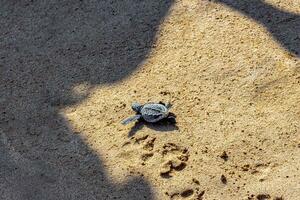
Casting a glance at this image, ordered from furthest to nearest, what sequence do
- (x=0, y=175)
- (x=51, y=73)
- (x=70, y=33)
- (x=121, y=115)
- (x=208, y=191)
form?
(x=70, y=33) < (x=51, y=73) < (x=121, y=115) < (x=0, y=175) < (x=208, y=191)

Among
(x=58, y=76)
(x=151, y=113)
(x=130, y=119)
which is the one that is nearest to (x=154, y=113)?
(x=151, y=113)

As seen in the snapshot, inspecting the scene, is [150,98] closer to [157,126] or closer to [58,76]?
[157,126]

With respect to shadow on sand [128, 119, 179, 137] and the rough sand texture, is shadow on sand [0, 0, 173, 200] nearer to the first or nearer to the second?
the rough sand texture

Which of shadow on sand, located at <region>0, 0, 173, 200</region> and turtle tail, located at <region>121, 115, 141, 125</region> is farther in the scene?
turtle tail, located at <region>121, 115, 141, 125</region>

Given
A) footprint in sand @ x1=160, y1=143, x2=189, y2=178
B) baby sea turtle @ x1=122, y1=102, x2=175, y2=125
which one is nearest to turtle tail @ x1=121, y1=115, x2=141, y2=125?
baby sea turtle @ x1=122, y1=102, x2=175, y2=125

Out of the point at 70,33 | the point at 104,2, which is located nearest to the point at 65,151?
the point at 70,33

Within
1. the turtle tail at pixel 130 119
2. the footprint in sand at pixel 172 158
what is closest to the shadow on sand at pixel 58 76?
the footprint in sand at pixel 172 158

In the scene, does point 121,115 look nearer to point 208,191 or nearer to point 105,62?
point 105,62
